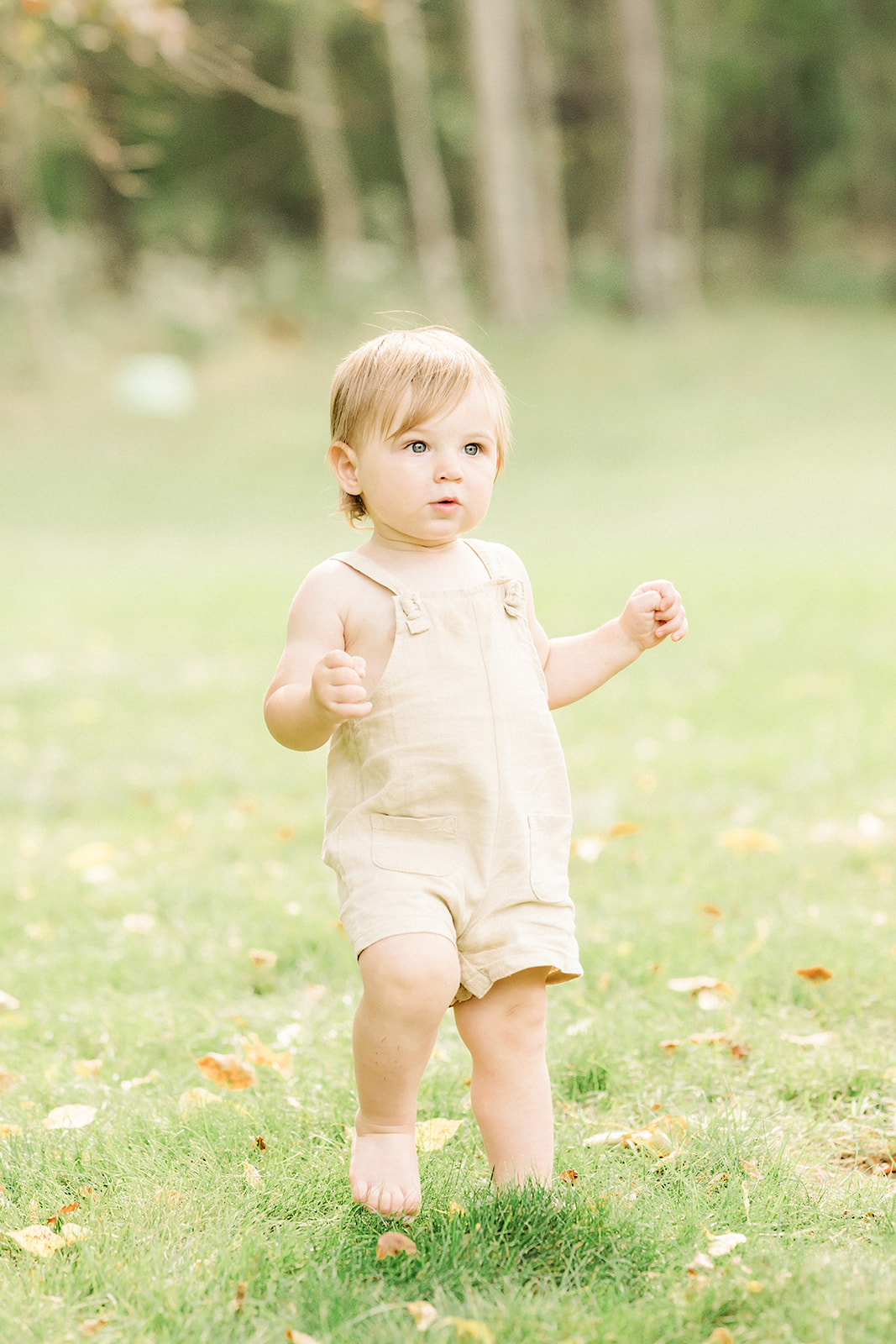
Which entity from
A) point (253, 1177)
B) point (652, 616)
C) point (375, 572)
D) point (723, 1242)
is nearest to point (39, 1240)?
point (253, 1177)

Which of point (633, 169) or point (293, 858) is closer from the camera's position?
point (293, 858)

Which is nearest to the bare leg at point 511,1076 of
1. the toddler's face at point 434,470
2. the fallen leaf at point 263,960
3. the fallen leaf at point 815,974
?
the toddler's face at point 434,470

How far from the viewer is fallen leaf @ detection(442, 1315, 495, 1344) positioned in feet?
6.24

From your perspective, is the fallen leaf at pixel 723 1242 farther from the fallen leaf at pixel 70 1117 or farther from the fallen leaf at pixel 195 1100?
the fallen leaf at pixel 70 1117

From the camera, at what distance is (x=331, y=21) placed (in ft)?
76.3

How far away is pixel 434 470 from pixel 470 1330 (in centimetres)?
129

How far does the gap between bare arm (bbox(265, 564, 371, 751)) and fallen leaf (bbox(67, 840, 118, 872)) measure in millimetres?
2273

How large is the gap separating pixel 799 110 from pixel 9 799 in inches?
1302

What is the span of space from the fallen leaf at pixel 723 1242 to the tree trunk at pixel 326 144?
22.6 meters

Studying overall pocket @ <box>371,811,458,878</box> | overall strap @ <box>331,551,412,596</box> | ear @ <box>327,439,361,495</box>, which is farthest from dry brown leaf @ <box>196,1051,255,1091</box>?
ear @ <box>327,439,361,495</box>

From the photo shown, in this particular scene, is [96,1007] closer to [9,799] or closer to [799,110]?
[9,799]

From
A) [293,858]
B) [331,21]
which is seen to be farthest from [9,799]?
[331,21]

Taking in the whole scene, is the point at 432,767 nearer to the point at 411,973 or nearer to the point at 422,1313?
the point at 411,973

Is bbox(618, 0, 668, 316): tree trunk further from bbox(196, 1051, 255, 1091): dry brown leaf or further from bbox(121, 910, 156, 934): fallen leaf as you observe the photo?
bbox(196, 1051, 255, 1091): dry brown leaf
